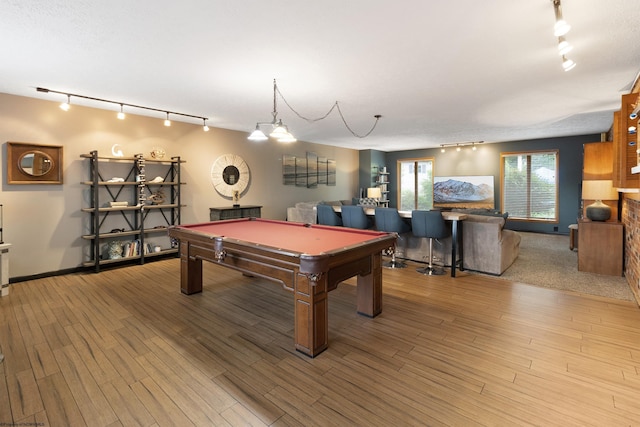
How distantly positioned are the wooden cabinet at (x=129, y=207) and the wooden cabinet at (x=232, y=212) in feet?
2.27

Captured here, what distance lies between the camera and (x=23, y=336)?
9.22 ft

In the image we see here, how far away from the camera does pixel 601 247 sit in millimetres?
4637

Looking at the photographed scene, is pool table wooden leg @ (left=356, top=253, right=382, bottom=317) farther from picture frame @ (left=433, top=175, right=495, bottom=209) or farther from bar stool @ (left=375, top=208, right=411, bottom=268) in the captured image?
picture frame @ (left=433, top=175, right=495, bottom=209)

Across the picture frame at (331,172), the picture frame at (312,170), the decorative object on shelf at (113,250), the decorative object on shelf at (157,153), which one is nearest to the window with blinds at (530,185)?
the picture frame at (331,172)

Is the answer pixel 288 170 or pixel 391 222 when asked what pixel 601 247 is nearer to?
pixel 391 222

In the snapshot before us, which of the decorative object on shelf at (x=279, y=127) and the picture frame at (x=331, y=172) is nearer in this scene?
the decorative object on shelf at (x=279, y=127)

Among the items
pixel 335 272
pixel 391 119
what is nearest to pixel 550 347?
pixel 335 272

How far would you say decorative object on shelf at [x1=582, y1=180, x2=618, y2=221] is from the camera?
15.5ft

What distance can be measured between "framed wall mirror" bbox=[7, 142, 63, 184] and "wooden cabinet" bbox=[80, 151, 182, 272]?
1.33ft

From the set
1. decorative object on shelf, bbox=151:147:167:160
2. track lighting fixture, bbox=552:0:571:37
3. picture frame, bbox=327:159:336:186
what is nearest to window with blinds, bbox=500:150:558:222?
picture frame, bbox=327:159:336:186

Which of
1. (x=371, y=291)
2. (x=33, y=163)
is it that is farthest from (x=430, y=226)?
(x=33, y=163)

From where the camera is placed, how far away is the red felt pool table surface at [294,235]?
2832mm

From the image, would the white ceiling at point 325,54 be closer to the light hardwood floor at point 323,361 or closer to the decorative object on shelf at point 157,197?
the decorative object on shelf at point 157,197

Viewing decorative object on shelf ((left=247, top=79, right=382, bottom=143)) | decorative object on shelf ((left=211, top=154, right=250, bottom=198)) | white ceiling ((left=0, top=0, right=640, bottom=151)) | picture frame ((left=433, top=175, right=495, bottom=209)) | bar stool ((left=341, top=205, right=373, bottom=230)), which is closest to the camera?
white ceiling ((left=0, top=0, right=640, bottom=151))
